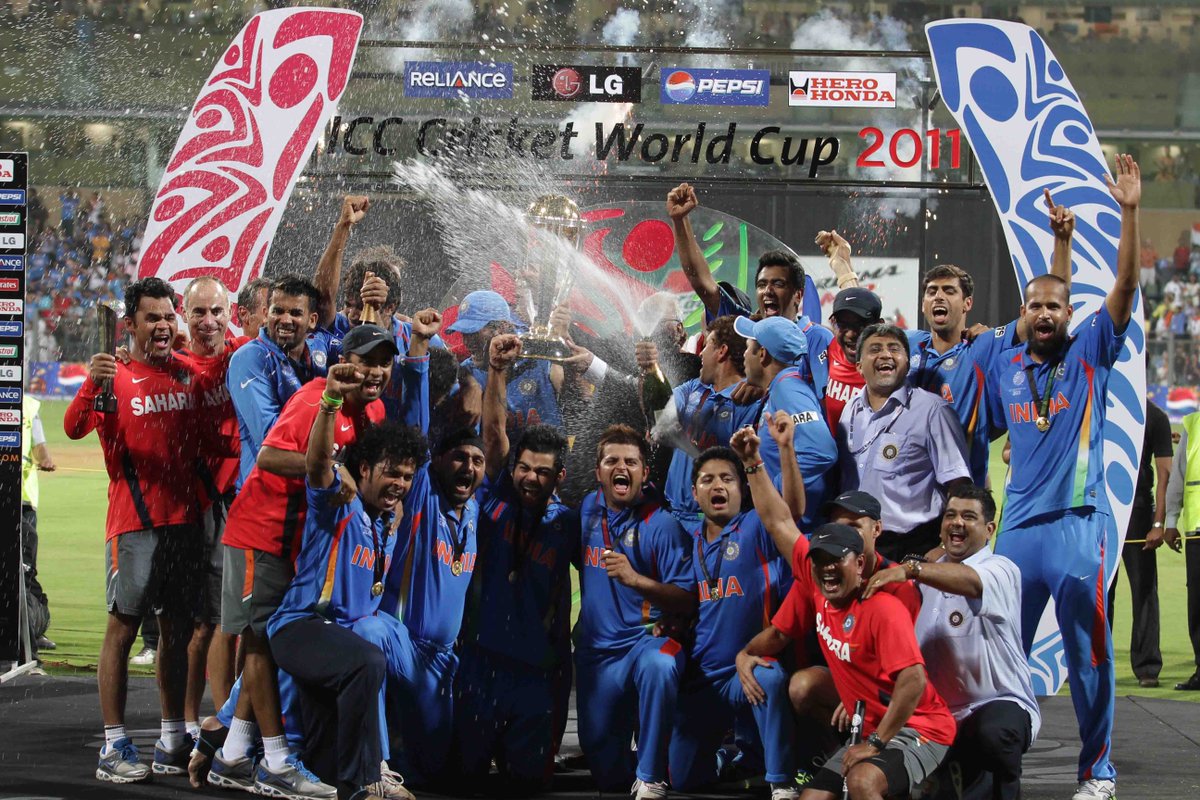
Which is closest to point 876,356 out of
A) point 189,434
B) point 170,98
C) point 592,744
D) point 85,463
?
point 592,744

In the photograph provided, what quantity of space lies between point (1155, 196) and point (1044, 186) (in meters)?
15.8

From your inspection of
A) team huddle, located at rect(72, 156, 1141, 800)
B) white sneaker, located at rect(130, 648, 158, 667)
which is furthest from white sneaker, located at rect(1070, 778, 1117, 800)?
white sneaker, located at rect(130, 648, 158, 667)

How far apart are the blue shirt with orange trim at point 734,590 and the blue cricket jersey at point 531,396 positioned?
1083 mm

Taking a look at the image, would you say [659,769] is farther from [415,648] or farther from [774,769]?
[415,648]

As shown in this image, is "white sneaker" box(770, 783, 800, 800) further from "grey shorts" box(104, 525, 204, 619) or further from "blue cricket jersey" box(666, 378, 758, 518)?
"grey shorts" box(104, 525, 204, 619)

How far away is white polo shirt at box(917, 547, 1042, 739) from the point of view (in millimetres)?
4691

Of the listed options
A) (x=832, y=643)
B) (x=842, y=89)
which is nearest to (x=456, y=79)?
(x=842, y=89)

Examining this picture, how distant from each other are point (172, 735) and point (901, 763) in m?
2.56

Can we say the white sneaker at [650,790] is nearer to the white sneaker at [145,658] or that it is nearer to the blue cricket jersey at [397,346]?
the blue cricket jersey at [397,346]

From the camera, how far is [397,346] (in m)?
5.16

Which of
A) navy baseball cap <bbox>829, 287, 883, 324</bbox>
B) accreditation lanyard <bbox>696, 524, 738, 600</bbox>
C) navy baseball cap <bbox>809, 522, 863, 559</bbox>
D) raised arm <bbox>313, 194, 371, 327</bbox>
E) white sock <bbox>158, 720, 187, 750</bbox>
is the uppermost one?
raised arm <bbox>313, 194, 371, 327</bbox>

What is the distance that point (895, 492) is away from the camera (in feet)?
16.9

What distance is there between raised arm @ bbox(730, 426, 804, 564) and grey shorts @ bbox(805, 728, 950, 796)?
69 centimetres

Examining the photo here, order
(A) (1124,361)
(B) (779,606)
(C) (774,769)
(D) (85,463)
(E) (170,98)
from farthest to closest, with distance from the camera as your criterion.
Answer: (E) (170,98) → (D) (85,463) → (A) (1124,361) → (B) (779,606) → (C) (774,769)
